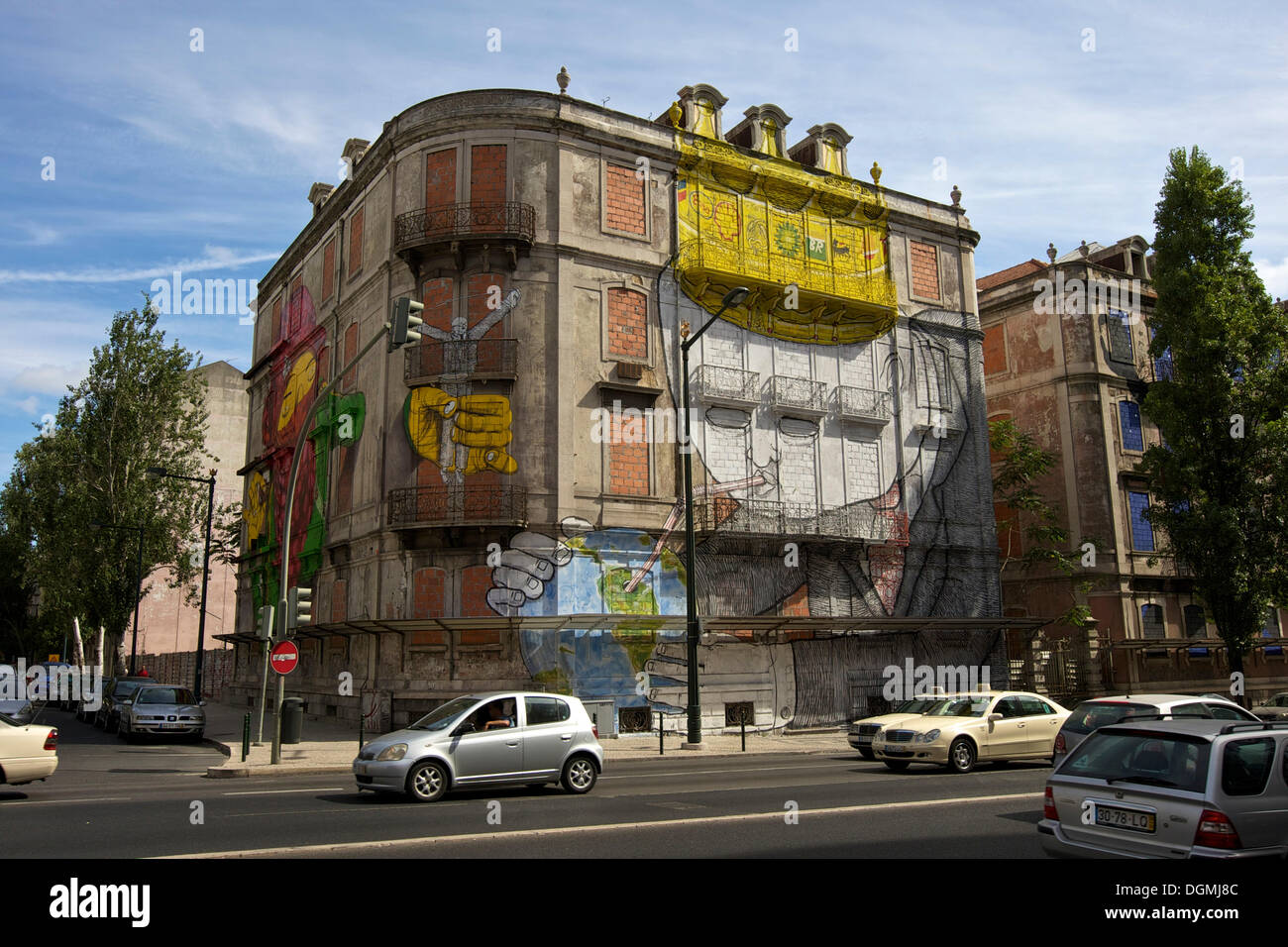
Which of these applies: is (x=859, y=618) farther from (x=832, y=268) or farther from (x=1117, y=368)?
(x=1117, y=368)

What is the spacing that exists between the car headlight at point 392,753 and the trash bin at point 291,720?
7.20 metres

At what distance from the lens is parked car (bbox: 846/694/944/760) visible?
17.5 meters

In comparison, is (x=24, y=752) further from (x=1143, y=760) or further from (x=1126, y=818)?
(x=1143, y=760)

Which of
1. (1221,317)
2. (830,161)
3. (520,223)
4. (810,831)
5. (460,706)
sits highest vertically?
(830,161)

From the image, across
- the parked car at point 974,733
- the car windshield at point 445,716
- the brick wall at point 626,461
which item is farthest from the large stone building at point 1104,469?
the car windshield at point 445,716

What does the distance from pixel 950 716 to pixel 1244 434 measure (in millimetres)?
19152

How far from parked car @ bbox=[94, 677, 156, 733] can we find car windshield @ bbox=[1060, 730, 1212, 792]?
86.0ft

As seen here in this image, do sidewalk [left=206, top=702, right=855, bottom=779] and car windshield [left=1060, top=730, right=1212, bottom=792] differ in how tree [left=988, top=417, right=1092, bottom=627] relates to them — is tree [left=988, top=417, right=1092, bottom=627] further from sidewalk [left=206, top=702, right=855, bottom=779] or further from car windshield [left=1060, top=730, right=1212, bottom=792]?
car windshield [left=1060, top=730, right=1212, bottom=792]

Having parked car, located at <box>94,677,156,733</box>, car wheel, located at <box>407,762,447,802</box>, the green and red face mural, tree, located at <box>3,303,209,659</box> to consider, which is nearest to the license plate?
car wheel, located at <box>407,762,447,802</box>

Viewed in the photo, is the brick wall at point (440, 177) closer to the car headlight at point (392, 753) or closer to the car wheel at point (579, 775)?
the car wheel at point (579, 775)

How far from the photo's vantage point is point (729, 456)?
92.2 feet

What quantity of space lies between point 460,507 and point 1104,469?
2569cm
